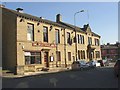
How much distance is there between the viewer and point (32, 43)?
37.1 meters

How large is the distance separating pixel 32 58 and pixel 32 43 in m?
2.10

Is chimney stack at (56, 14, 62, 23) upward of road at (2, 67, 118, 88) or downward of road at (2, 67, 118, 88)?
upward

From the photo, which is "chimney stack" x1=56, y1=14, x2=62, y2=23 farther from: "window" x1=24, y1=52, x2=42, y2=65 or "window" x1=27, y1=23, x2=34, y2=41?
"window" x1=27, y1=23, x2=34, y2=41

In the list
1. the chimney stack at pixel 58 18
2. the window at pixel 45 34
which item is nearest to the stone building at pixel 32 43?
the window at pixel 45 34

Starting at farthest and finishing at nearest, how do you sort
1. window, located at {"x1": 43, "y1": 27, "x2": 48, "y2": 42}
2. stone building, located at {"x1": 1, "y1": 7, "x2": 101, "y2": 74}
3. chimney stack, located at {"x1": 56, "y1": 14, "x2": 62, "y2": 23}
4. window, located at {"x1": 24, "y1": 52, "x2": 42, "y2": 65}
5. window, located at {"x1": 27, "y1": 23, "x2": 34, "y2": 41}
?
chimney stack, located at {"x1": 56, "y1": 14, "x2": 62, "y2": 23}, window, located at {"x1": 43, "y1": 27, "x2": 48, "y2": 42}, window, located at {"x1": 27, "y1": 23, "x2": 34, "y2": 41}, window, located at {"x1": 24, "y1": 52, "x2": 42, "y2": 65}, stone building, located at {"x1": 1, "y1": 7, "x2": 101, "y2": 74}

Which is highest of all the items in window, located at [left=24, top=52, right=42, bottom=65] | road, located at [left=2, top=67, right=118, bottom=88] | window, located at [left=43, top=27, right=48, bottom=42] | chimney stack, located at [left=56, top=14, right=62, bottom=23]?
chimney stack, located at [left=56, top=14, right=62, bottom=23]

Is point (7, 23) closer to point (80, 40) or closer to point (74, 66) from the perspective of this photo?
point (74, 66)

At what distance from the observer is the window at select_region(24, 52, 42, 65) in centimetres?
3601

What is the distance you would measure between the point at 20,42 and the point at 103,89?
825 inches

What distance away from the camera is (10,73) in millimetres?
32500

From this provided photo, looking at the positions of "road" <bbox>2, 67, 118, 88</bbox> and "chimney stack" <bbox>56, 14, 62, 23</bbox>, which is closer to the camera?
"road" <bbox>2, 67, 118, 88</bbox>

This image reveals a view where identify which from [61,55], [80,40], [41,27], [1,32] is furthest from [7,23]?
[80,40]

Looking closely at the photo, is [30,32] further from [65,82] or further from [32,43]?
[65,82]

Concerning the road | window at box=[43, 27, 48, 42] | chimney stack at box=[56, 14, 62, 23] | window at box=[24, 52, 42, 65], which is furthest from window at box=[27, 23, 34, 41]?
chimney stack at box=[56, 14, 62, 23]
